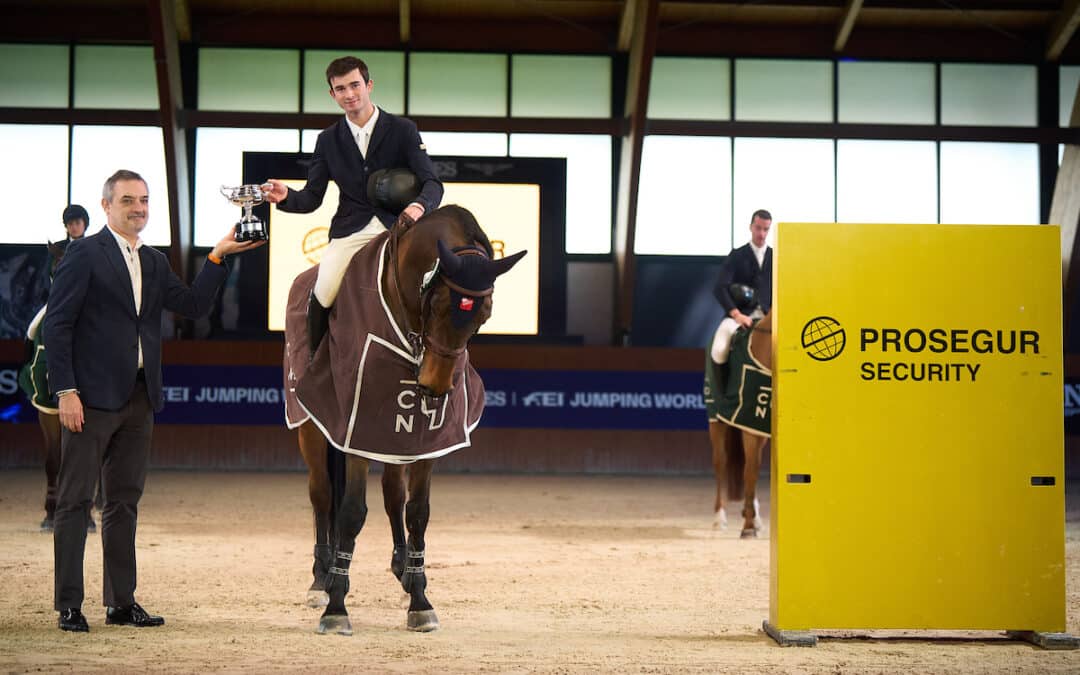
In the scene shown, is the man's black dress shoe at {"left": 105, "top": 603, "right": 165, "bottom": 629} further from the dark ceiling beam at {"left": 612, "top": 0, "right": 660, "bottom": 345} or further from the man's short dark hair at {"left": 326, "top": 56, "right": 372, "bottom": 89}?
the dark ceiling beam at {"left": 612, "top": 0, "right": 660, "bottom": 345}

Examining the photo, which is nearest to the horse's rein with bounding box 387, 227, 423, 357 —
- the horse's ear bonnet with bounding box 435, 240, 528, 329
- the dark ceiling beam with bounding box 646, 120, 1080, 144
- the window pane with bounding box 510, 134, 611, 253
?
the horse's ear bonnet with bounding box 435, 240, 528, 329

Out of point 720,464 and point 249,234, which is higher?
point 249,234

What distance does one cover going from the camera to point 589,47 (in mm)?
18219

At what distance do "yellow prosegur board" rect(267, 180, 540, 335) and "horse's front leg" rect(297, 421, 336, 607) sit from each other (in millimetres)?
10129

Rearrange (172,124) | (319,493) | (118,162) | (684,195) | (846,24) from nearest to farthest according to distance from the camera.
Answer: (319,493)
(172,124)
(846,24)
(118,162)
(684,195)

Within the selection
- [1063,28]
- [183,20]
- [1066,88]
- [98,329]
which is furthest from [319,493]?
[1066,88]

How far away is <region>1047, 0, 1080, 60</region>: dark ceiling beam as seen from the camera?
1723cm

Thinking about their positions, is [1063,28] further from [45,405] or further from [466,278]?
[466,278]

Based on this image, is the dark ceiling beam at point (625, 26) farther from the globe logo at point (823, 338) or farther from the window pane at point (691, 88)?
the globe logo at point (823, 338)

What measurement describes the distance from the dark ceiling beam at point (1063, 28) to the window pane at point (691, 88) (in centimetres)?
481

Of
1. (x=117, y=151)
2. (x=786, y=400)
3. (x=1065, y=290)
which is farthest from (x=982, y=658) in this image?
(x=117, y=151)

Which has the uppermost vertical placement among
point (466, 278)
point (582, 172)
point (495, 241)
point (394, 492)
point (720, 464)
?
point (582, 172)

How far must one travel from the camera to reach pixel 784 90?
1866 cm

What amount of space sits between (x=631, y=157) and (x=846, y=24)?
3902 millimetres
